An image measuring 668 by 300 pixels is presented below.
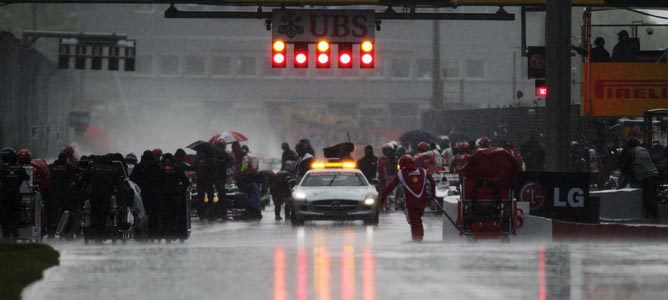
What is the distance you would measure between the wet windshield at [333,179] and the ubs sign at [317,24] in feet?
10.9

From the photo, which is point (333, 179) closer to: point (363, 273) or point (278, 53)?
point (278, 53)

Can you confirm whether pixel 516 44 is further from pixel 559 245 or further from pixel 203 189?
pixel 559 245

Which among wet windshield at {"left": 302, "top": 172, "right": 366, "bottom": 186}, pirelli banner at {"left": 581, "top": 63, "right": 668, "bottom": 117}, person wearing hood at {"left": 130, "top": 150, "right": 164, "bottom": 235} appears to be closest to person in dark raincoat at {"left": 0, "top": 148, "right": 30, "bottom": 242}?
person wearing hood at {"left": 130, "top": 150, "right": 164, "bottom": 235}

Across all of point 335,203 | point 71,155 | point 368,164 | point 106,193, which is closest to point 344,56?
point 335,203

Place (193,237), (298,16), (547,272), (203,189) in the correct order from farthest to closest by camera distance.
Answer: (203,189)
(298,16)
(193,237)
(547,272)

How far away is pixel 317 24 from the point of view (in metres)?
31.5

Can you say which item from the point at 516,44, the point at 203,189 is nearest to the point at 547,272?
the point at 203,189

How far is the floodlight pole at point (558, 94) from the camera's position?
83.5ft

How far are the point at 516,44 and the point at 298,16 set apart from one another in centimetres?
7589

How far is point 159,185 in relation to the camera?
25.0m

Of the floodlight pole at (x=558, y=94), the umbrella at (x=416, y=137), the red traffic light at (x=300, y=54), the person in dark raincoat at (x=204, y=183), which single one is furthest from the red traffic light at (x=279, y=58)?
the umbrella at (x=416, y=137)

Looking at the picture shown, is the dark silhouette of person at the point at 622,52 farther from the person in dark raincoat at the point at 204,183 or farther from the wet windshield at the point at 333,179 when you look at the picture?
the person in dark raincoat at the point at 204,183

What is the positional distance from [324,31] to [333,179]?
363cm

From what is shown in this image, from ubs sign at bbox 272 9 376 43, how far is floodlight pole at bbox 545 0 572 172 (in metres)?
6.48
